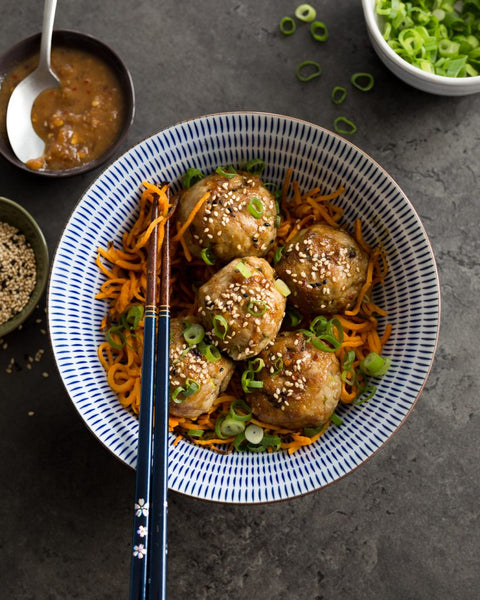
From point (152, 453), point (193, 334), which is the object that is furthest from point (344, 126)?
point (152, 453)

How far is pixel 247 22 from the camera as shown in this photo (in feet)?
11.2

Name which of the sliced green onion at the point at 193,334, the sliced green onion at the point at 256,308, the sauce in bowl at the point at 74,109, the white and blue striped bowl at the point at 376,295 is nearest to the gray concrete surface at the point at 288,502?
the sauce in bowl at the point at 74,109

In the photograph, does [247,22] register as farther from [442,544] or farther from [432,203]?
[442,544]

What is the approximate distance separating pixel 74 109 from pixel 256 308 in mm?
1666

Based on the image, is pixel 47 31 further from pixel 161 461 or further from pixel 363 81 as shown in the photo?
pixel 161 461

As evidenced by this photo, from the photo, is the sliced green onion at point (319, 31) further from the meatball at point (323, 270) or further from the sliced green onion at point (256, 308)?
the sliced green onion at point (256, 308)

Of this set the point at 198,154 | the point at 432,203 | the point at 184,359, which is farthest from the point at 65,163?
the point at 432,203

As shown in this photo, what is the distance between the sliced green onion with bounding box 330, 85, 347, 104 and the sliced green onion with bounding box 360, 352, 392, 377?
61.7 inches

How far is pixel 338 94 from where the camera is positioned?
337cm

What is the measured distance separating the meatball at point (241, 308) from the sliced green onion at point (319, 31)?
1612mm

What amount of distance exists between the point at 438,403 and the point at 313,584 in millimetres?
1251

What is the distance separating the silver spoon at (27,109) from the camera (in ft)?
10.4

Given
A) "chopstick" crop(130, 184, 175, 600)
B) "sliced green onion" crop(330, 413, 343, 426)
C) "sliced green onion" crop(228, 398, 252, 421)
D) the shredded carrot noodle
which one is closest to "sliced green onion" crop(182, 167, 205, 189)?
the shredded carrot noodle

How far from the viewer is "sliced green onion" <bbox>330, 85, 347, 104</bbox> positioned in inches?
132
